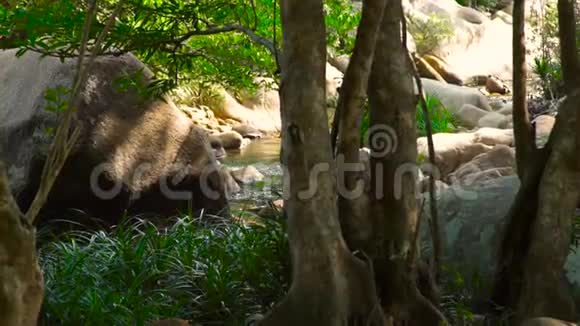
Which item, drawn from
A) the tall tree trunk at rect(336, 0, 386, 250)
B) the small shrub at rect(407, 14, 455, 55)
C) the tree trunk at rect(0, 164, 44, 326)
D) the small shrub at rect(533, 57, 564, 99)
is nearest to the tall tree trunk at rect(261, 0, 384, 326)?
the tall tree trunk at rect(336, 0, 386, 250)

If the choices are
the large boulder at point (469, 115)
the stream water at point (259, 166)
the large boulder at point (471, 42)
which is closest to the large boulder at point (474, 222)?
the stream water at point (259, 166)

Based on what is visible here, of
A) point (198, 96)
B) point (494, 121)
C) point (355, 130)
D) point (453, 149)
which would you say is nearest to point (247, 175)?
point (453, 149)

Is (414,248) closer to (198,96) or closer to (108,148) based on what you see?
(108,148)

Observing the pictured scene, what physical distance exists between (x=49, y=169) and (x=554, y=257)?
9.11ft

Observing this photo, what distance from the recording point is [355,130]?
415 cm

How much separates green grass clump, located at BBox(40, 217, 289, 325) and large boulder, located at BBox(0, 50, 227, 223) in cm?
153

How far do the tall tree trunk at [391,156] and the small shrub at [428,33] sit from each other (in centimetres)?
2098

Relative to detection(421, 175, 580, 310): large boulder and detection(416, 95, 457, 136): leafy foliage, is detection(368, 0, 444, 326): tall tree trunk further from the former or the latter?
detection(416, 95, 457, 136): leafy foliage

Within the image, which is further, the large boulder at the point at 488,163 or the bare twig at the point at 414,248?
the large boulder at the point at 488,163

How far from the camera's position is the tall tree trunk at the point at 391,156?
13.9 ft

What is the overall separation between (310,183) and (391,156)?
71cm

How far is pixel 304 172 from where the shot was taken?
147 inches

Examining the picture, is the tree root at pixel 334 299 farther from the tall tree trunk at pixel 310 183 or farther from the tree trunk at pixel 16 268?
the tree trunk at pixel 16 268

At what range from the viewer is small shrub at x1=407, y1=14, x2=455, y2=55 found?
25.1m
